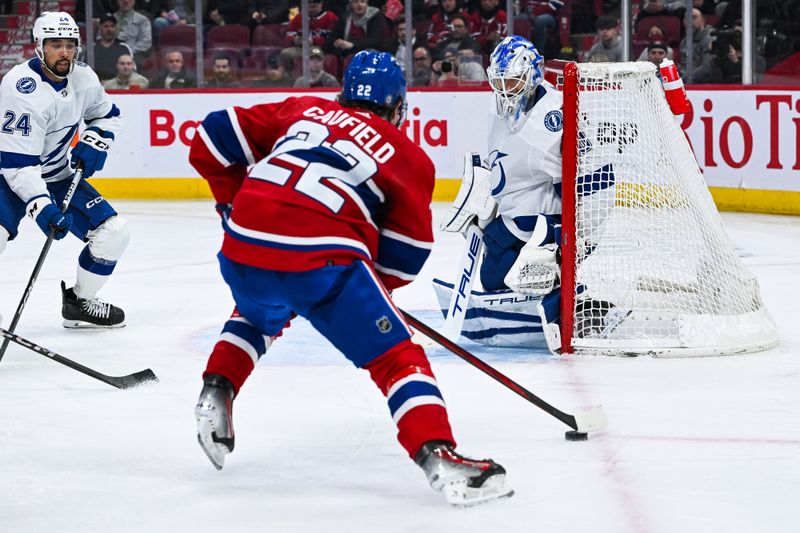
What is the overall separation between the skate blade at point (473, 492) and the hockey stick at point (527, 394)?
0.43 m

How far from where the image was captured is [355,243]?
2.59 m

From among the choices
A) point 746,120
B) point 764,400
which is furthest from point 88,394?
point 746,120

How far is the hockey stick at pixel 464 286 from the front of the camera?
13.9 feet

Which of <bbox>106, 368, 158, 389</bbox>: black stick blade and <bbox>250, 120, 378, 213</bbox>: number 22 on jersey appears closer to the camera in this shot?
<bbox>250, 120, 378, 213</bbox>: number 22 on jersey

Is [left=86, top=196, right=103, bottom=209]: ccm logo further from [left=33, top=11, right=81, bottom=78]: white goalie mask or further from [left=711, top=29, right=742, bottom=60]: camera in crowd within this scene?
[left=711, top=29, right=742, bottom=60]: camera in crowd

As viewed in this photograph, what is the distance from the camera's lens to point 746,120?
7820mm

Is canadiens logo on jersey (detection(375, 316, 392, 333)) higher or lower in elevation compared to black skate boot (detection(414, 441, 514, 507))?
higher

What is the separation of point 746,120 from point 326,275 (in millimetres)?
5766

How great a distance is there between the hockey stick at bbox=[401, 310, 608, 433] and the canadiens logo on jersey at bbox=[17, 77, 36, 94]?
1.99 m

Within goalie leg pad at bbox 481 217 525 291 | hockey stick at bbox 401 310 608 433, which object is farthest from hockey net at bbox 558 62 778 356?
hockey stick at bbox 401 310 608 433

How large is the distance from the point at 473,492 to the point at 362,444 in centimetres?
61

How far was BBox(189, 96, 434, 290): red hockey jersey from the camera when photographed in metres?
2.58

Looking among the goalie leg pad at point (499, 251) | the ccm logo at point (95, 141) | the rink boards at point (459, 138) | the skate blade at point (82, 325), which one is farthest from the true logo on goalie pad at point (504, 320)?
the rink boards at point (459, 138)

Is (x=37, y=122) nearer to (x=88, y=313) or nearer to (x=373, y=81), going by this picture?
(x=88, y=313)
